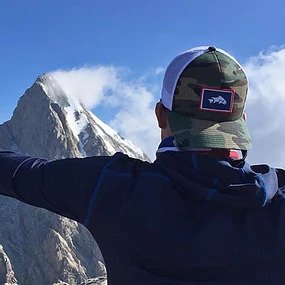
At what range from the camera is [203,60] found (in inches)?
110

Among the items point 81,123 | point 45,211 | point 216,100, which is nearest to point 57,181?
point 216,100

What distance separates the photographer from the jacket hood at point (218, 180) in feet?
8.39

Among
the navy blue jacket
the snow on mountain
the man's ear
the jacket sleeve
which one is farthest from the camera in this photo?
the snow on mountain

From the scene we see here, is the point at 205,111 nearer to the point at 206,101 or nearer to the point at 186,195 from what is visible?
the point at 206,101

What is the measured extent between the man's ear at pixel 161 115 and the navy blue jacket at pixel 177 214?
220mm

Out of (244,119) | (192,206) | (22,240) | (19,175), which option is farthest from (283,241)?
(22,240)

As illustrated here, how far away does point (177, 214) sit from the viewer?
99.8 inches

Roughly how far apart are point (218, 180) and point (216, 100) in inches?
15.9

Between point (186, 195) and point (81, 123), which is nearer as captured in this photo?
point (186, 195)

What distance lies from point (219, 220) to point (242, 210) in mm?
130

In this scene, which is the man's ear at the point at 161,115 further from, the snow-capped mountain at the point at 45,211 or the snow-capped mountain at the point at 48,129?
the snow-capped mountain at the point at 48,129

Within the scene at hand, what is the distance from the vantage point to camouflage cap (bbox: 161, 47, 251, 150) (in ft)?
8.93

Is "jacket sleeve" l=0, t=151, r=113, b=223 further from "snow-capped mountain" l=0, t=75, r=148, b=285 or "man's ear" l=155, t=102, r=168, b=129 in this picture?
"snow-capped mountain" l=0, t=75, r=148, b=285

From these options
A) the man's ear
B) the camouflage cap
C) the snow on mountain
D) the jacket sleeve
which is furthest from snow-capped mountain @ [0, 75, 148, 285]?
the camouflage cap
